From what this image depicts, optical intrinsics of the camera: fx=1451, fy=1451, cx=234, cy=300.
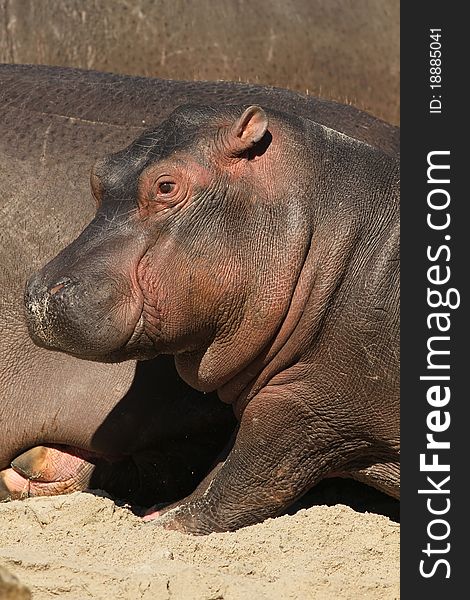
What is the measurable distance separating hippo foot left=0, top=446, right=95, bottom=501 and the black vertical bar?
1.38 meters

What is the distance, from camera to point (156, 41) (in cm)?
870

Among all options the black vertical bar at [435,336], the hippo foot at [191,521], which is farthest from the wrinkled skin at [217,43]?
the hippo foot at [191,521]

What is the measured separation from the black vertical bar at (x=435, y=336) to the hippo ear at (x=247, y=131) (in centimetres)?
60

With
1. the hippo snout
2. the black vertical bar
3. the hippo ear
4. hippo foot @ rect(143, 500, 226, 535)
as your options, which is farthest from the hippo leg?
the hippo ear

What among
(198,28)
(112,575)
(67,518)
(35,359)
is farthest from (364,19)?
(112,575)

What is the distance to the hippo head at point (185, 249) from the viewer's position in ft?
15.8

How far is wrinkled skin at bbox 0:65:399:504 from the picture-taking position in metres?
5.68

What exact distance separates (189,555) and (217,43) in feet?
15.0

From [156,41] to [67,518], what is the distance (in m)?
4.18

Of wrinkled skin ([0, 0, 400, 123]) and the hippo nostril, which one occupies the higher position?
wrinkled skin ([0, 0, 400, 123])

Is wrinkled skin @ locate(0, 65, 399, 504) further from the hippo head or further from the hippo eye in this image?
the hippo eye

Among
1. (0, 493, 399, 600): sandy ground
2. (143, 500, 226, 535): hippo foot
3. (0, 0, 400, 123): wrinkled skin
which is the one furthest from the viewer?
(0, 0, 400, 123): wrinkled skin

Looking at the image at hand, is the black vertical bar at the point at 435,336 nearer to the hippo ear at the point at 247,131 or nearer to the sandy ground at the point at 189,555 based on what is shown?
the sandy ground at the point at 189,555

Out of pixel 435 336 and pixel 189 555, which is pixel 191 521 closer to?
pixel 189 555
